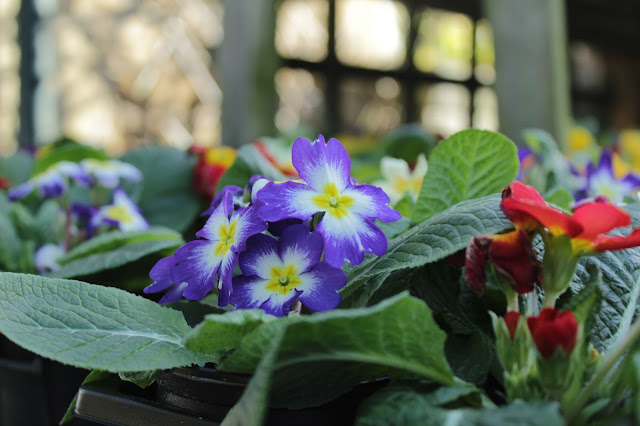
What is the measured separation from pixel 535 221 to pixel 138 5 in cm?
468

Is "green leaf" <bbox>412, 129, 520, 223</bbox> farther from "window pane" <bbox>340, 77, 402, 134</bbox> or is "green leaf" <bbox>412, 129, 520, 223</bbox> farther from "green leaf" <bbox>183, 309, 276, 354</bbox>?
"window pane" <bbox>340, 77, 402, 134</bbox>

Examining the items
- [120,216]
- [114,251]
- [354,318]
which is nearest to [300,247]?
[354,318]

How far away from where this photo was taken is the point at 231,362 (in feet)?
1.37

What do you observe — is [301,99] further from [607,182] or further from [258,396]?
[258,396]

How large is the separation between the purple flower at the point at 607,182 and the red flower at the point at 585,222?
0.61 meters

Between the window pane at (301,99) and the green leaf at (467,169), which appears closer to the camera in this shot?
the green leaf at (467,169)

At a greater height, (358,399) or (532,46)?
(532,46)

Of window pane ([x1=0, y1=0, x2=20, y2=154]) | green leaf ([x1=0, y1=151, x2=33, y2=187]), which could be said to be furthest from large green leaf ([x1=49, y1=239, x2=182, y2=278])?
window pane ([x1=0, y1=0, x2=20, y2=154])

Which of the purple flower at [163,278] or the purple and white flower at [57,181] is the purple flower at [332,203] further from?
the purple and white flower at [57,181]

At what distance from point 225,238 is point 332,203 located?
87 millimetres

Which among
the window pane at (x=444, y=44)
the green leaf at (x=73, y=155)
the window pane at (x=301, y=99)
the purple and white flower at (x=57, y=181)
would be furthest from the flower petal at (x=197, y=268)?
the window pane at (x=444, y=44)

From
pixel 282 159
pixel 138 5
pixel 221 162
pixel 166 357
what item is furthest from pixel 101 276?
pixel 138 5

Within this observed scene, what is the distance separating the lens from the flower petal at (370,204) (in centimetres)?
49

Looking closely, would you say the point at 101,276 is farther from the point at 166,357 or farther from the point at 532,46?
the point at 532,46
